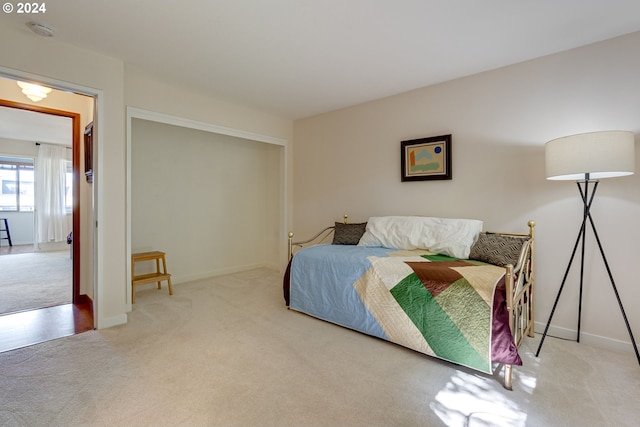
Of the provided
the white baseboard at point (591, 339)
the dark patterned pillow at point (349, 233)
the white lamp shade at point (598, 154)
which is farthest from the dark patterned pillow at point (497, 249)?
the dark patterned pillow at point (349, 233)

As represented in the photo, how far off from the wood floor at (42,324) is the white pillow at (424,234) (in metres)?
2.85

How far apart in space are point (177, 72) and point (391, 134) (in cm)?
239

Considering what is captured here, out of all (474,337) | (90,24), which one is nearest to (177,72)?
(90,24)

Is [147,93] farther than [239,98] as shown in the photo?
No

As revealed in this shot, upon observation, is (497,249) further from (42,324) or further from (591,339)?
(42,324)

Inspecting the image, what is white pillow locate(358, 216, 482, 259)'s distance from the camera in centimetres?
270

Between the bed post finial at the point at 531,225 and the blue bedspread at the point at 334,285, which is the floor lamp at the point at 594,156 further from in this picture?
the blue bedspread at the point at 334,285

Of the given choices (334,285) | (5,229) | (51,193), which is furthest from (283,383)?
(5,229)

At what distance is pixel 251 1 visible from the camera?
188 centimetres

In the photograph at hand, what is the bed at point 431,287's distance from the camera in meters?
1.89

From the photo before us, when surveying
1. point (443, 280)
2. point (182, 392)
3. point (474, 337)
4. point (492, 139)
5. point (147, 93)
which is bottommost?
point (182, 392)

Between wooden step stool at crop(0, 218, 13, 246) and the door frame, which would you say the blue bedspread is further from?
wooden step stool at crop(0, 218, 13, 246)

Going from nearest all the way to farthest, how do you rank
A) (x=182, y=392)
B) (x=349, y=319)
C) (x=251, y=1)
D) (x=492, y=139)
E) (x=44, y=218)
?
(x=182, y=392) < (x=251, y=1) < (x=349, y=319) < (x=492, y=139) < (x=44, y=218)

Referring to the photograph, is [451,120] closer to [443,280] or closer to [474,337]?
[443,280]
